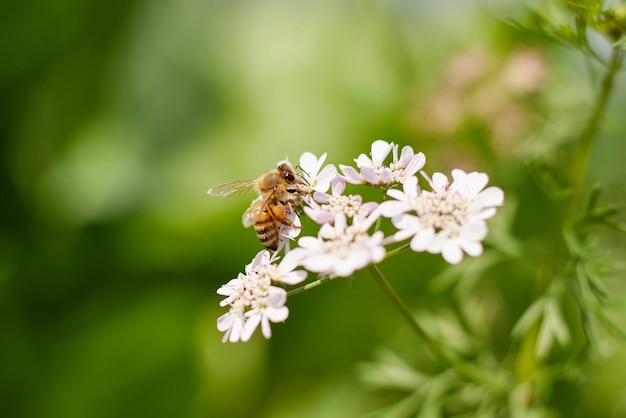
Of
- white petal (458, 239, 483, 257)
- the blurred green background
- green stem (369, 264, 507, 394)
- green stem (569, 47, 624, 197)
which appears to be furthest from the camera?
the blurred green background

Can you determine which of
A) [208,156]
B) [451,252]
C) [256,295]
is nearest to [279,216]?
[256,295]

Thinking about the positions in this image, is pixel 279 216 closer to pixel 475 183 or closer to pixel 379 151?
pixel 379 151

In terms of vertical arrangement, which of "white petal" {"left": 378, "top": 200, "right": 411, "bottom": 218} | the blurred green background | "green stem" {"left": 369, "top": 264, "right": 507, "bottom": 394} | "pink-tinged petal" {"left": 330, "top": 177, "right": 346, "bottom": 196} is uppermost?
the blurred green background


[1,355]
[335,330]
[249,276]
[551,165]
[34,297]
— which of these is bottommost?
[249,276]

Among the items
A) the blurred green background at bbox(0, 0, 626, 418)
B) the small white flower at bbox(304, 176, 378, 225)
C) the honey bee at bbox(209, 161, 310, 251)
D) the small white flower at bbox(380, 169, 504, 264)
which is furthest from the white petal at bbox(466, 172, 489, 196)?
the blurred green background at bbox(0, 0, 626, 418)

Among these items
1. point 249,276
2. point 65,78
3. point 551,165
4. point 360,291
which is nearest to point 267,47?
point 65,78

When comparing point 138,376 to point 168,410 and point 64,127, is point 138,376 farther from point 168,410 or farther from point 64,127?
point 64,127

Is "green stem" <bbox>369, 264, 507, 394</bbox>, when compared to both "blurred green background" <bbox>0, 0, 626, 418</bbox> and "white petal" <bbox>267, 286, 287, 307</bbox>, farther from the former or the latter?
"blurred green background" <bbox>0, 0, 626, 418</bbox>

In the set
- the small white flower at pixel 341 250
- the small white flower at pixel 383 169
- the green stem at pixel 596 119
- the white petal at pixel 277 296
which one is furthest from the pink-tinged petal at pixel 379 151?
the green stem at pixel 596 119
